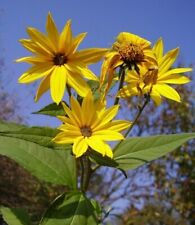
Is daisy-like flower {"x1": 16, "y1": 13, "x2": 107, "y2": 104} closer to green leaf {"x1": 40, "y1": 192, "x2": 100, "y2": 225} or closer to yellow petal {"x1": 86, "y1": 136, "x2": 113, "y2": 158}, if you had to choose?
yellow petal {"x1": 86, "y1": 136, "x2": 113, "y2": 158}

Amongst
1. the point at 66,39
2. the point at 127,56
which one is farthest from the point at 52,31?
the point at 127,56

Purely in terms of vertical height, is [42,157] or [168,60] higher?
[168,60]

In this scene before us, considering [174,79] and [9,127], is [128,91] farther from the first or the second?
[9,127]

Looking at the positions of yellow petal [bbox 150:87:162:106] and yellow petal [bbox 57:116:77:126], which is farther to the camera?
yellow petal [bbox 150:87:162:106]

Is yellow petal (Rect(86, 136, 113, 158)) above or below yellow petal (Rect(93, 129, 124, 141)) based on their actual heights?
below

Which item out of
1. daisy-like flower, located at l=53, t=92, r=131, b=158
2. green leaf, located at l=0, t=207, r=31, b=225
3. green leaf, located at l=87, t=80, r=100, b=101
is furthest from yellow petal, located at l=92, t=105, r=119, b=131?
green leaf, located at l=0, t=207, r=31, b=225

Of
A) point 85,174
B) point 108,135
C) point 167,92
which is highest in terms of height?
point 167,92
